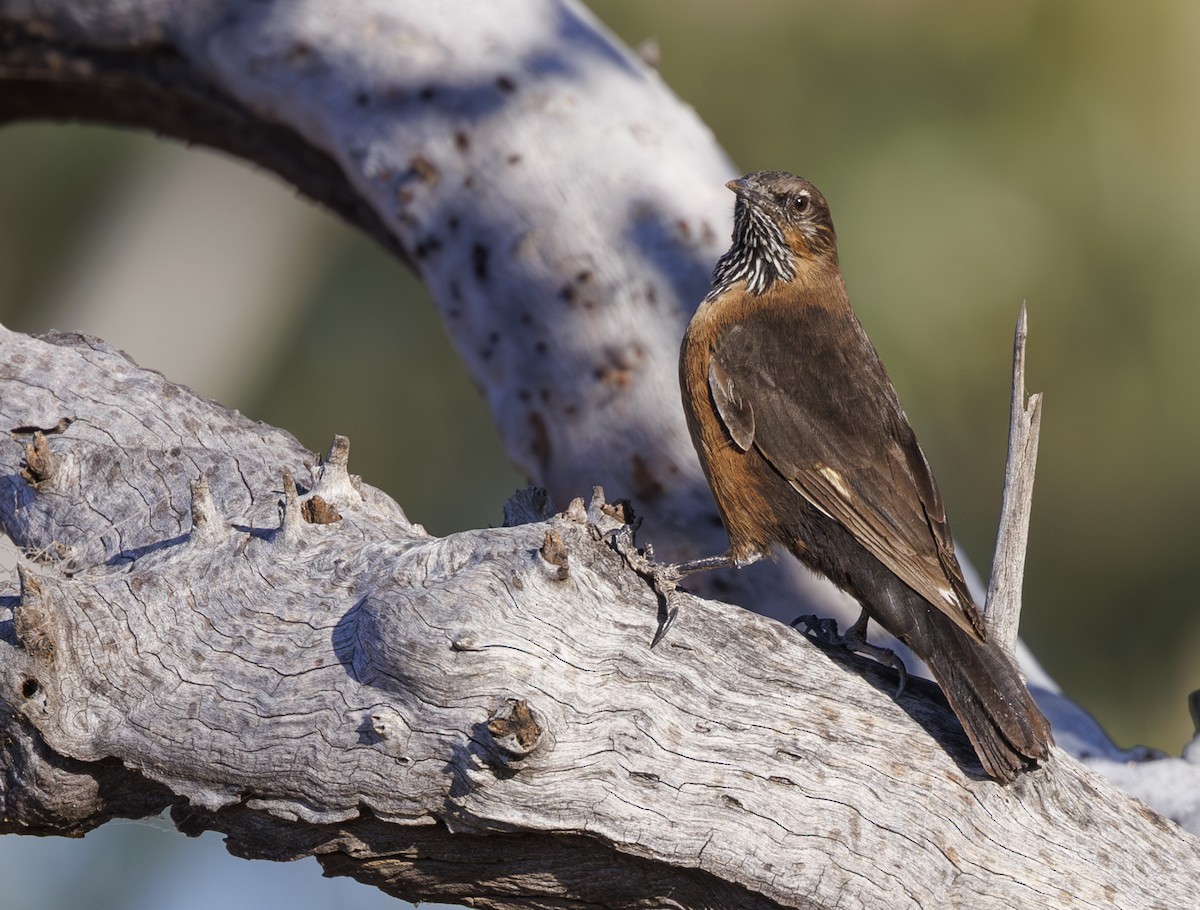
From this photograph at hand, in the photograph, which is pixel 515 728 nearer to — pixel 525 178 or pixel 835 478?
pixel 835 478

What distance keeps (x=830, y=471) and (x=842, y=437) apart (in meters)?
0.12

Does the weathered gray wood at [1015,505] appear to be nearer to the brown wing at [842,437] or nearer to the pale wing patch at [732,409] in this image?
the brown wing at [842,437]

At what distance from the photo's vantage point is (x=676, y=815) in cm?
249

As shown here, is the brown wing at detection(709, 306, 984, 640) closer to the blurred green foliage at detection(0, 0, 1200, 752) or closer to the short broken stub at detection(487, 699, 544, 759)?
the short broken stub at detection(487, 699, 544, 759)

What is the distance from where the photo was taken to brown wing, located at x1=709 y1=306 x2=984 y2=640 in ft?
9.97

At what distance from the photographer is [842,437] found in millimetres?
3283

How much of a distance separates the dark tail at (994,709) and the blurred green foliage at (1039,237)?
6.45 metres

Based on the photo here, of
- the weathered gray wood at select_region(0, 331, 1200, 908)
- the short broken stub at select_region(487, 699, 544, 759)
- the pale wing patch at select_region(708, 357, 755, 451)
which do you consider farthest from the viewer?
the pale wing patch at select_region(708, 357, 755, 451)

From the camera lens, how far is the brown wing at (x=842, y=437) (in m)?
3.04

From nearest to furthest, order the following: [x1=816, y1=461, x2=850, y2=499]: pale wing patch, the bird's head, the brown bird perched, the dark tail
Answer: the dark tail → the brown bird perched → [x1=816, y1=461, x2=850, y2=499]: pale wing patch → the bird's head

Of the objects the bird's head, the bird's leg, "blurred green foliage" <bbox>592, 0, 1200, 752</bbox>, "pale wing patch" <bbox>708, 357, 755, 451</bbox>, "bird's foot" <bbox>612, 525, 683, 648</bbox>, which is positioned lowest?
"bird's foot" <bbox>612, 525, 683, 648</bbox>

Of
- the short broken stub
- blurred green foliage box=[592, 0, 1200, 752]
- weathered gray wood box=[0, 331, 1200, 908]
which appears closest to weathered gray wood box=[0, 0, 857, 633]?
weathered gray wood box=[0, 331, 1200, 908]

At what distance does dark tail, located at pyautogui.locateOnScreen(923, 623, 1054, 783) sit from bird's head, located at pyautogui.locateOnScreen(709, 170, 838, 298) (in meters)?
1.40

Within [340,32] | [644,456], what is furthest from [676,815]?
[340,32]
